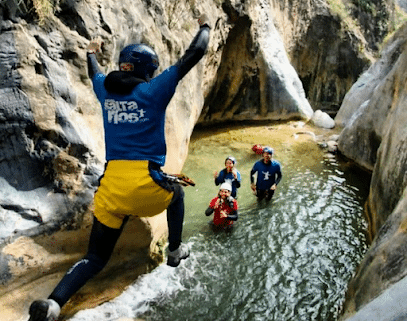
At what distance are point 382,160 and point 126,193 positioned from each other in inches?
219

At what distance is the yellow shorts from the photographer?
2.94 m

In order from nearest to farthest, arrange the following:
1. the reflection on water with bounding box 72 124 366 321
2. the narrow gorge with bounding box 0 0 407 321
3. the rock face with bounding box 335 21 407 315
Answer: the rock face with bounding box 335 21 407 315 → the narrow gorge with bounding box 0 0 407 321 → the reflection on water with bounding box 72 124 366 321

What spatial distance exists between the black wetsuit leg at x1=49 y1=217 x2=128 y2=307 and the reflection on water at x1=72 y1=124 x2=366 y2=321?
1.84 meters

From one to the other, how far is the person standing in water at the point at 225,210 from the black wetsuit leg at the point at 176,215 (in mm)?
3276

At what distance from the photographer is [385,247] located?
377 centimetres

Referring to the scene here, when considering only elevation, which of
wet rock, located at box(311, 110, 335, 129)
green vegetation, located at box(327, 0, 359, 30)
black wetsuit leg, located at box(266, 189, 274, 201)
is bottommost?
black wetsuit leg, located at box(266, 189, 274, 201)

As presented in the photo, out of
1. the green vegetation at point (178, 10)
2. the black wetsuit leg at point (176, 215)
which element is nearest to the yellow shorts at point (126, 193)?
the black wetsuit leg at point (176, 215)

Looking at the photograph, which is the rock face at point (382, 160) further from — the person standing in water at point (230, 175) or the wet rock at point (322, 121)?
the person standing in water at point (230, 175)

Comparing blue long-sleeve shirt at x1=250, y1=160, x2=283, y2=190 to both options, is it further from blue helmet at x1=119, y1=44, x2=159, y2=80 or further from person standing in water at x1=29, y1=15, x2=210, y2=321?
blue helmet at x1=119, y1=44, x2=159, y2=80

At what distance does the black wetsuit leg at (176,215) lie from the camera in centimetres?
332

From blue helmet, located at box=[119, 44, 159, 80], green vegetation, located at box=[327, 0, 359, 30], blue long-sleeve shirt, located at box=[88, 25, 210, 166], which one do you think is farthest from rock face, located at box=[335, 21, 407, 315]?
green vegetation, located at box=[327, 0, 359, 30]

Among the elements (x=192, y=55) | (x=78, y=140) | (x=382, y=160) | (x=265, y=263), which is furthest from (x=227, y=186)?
(x=192, y=55)

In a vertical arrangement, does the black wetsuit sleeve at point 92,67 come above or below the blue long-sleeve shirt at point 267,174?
above

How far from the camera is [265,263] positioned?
5.98 m
